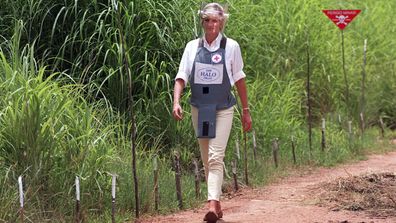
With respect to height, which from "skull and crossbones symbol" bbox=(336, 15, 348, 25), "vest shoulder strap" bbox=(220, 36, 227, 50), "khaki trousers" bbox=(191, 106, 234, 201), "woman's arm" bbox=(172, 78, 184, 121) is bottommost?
"khaki trousers" bbox=(191, 106, 234, 201)

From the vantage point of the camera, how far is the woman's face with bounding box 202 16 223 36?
20.2 feet

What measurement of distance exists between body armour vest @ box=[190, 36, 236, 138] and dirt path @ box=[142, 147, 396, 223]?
29.2 inches

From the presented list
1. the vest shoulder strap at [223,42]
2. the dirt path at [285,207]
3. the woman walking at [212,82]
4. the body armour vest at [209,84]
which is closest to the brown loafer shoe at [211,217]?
the woman walking at [212,82]

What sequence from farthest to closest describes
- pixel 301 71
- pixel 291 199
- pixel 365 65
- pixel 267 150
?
pixel 365 65
pixel 301 71
pixel 267 150
pixel 291 199

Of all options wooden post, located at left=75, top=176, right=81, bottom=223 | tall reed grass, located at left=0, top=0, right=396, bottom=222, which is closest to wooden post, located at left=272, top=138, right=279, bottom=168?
tall reed grass, located at left=0, top=0, right=396, bottom=222

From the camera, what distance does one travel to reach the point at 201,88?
6191 millimetres

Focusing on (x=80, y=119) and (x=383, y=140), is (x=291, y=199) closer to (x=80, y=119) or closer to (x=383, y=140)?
(x=80, y=119)

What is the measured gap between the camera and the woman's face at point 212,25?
6156 mm

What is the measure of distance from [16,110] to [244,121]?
5.56ft

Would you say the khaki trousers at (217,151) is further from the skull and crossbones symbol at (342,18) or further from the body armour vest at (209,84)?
the skull and crossbones symbol at (342,18)

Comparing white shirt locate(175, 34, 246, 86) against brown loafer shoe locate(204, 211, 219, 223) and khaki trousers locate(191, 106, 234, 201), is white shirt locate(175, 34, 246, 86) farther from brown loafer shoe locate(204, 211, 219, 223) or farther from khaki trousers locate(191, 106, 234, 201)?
brown loafer shoe locate(204, 211, 219, 223)

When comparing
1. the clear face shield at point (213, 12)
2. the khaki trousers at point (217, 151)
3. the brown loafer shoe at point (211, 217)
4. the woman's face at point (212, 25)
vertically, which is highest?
the clear face shield at point (213, 12)

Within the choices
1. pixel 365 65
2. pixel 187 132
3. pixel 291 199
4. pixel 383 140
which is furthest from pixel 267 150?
pixel 365 65

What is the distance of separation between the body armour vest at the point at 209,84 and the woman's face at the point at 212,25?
8 cm
